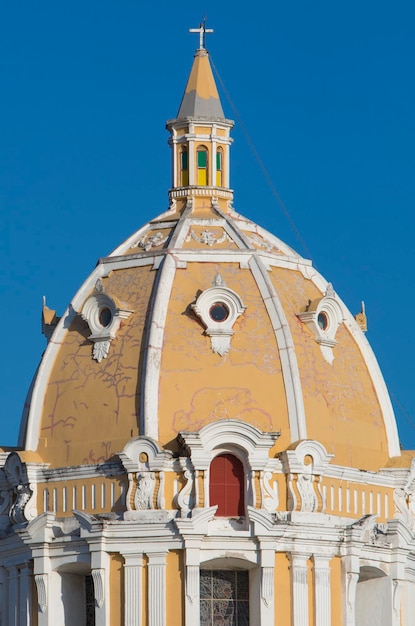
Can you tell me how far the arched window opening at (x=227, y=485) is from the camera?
76625mm

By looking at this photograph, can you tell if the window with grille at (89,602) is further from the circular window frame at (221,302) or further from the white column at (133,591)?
the circular window frame at (221,302)

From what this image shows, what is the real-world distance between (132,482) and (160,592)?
307 cm

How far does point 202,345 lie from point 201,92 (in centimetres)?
892

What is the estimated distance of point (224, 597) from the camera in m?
77.4

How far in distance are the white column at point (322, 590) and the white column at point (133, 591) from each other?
483 cm

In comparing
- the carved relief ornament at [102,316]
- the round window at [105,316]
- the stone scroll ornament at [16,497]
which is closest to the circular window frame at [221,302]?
the carved relief ornament at [102,316]

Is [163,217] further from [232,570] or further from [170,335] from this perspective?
[232,570]

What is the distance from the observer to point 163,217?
270 ft

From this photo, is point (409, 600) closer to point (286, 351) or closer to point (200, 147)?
point (286, 351)

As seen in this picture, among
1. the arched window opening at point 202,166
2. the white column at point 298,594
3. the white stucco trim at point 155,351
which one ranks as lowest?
the white column at point 298,594

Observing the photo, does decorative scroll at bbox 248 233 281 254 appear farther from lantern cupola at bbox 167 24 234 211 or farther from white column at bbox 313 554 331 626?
white column at bbox 313 554 331 626

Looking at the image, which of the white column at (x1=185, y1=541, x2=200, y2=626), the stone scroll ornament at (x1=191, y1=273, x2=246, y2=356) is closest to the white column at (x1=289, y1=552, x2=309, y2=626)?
the white column at (x1=185, y1=541, x2=200, y2=626)

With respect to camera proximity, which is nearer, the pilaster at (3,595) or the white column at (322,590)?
the white column at (322,590)

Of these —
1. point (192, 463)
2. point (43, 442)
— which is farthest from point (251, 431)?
point (43, 442)
